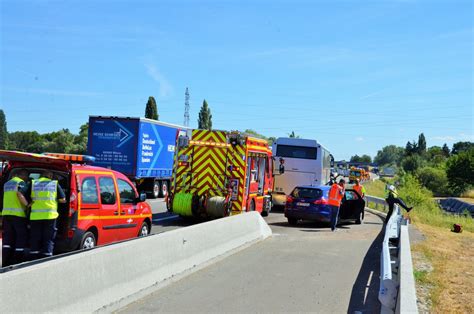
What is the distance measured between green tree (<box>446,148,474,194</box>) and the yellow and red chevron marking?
7462cm

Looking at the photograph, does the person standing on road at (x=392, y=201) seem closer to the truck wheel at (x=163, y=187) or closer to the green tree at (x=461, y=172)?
the truck wheel at (x=163, y=187)

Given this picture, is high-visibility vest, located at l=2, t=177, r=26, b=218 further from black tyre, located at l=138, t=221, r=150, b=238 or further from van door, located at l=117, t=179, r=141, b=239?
black tyre, located at l=138, t=221, r=150, b=238

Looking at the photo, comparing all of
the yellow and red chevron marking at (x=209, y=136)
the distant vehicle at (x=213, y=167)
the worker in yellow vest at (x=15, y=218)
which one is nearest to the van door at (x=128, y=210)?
the worker in yellow vest at (x=15, y=218)

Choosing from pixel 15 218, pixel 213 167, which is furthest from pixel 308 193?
pixel 15 218

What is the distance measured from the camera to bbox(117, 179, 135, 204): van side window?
10.1m

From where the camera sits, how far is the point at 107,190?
9539 mm

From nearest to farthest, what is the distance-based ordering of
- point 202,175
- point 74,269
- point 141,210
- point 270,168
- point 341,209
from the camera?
point 74,269 < point 141,210 < point 202,175 < point 341,209 < point 270,168

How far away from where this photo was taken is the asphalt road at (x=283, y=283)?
263 inches

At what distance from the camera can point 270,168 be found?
20.5m

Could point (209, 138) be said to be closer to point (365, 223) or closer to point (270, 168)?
point (270, 168)

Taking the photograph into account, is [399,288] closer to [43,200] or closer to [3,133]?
[43,200]

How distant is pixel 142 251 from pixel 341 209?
40.7 feet

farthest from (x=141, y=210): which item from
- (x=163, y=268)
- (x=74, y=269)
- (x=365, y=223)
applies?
(x=365, y=223)

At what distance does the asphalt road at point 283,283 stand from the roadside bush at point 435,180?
82.8 m
